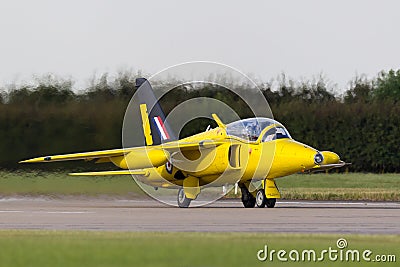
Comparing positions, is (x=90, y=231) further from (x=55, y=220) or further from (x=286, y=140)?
(x=286, y=140)

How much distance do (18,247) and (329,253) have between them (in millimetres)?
4152

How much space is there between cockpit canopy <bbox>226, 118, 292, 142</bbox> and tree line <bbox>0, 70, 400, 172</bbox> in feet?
22.2

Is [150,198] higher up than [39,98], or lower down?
lower down

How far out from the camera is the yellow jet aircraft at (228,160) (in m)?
25.7

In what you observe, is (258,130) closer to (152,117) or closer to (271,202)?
(271,202)

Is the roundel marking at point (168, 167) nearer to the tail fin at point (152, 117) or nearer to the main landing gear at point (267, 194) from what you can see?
the tail fin at point (152, 117)

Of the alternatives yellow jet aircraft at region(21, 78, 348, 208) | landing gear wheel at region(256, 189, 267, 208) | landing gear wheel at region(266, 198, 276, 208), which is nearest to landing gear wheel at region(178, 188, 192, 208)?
yellow jet aircraft at region(21, 78, 348, 208)

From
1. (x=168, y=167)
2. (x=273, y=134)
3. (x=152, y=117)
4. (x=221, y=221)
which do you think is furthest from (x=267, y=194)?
(x=221, y=221)

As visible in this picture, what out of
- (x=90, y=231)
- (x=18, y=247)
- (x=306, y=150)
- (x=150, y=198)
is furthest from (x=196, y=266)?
(x=150, y=198)

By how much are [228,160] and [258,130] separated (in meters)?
1.44

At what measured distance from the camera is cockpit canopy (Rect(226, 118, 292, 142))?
84.8ft

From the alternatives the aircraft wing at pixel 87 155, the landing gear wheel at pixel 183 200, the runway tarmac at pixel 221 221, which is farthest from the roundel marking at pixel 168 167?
the runway tarmac at pixel 221 221

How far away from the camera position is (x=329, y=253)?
12828mm

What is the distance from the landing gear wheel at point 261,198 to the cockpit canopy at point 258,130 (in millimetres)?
1421
